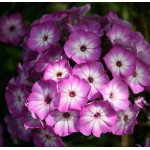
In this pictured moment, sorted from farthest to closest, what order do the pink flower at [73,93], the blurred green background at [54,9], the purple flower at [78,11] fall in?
the blurred green background at [54,9], the purple flower at [78,11], the pink flower at [73,93]

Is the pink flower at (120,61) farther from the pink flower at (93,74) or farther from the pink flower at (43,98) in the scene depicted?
the pink flower at (43,98)

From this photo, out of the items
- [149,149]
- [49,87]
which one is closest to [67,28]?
[49,87]

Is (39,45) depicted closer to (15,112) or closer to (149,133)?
(15,112)

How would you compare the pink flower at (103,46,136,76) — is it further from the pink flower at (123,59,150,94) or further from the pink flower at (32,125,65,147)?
the pink flower at (32,125,65,147)

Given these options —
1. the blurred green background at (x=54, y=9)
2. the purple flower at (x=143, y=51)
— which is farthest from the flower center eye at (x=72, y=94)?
the blurred green background at (x=54, y=9)

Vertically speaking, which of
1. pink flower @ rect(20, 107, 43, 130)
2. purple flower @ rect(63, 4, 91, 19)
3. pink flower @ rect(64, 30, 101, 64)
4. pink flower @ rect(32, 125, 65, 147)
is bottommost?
pink flower @ rect(32, 125, 65, 147)

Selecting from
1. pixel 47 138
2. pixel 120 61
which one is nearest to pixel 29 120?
pixel 47 138

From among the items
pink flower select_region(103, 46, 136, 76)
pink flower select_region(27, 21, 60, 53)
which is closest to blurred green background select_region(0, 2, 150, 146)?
pink flower select_region(27, 21, 60, 53)
